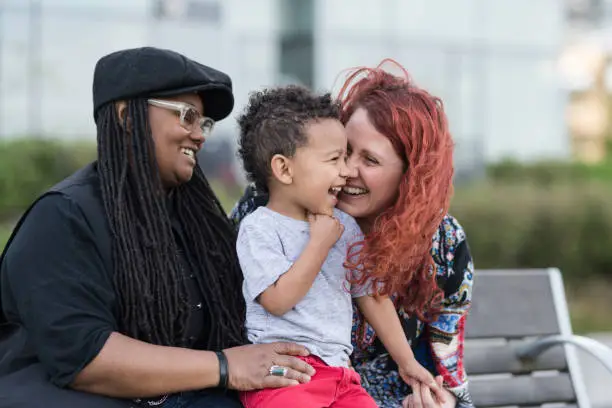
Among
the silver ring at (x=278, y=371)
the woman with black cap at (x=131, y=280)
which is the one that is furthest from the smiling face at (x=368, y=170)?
the silver ring at (x=278, y=371)

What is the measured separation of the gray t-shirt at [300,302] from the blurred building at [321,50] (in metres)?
9.90

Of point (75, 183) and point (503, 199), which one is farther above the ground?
point (75, 183)

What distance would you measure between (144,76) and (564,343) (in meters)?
2.12

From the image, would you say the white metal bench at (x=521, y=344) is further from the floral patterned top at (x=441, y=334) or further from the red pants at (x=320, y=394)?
the red pants at (x=320, y=394)

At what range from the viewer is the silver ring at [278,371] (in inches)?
104

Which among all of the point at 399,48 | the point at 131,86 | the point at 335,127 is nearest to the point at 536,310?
the point at 335,127

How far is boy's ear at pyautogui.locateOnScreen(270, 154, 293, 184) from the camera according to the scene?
273 cm

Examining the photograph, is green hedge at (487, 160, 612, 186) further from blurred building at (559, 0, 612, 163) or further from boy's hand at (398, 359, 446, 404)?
boy's hand at (398, 359, 446, 404)

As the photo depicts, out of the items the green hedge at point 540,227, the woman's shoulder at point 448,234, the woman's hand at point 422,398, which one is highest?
the woman's shoulder at point 448,234

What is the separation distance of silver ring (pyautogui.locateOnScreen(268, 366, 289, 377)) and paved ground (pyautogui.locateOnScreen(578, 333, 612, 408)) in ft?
11.2

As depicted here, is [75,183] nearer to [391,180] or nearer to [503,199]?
[391,180]

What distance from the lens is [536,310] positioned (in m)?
4.10

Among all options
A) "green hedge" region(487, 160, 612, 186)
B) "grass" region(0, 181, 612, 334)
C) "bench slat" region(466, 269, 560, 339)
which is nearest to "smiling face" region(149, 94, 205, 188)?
"bench slat" region(466, 269, 560, 339)

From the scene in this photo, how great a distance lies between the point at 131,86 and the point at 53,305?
65 centimetres
